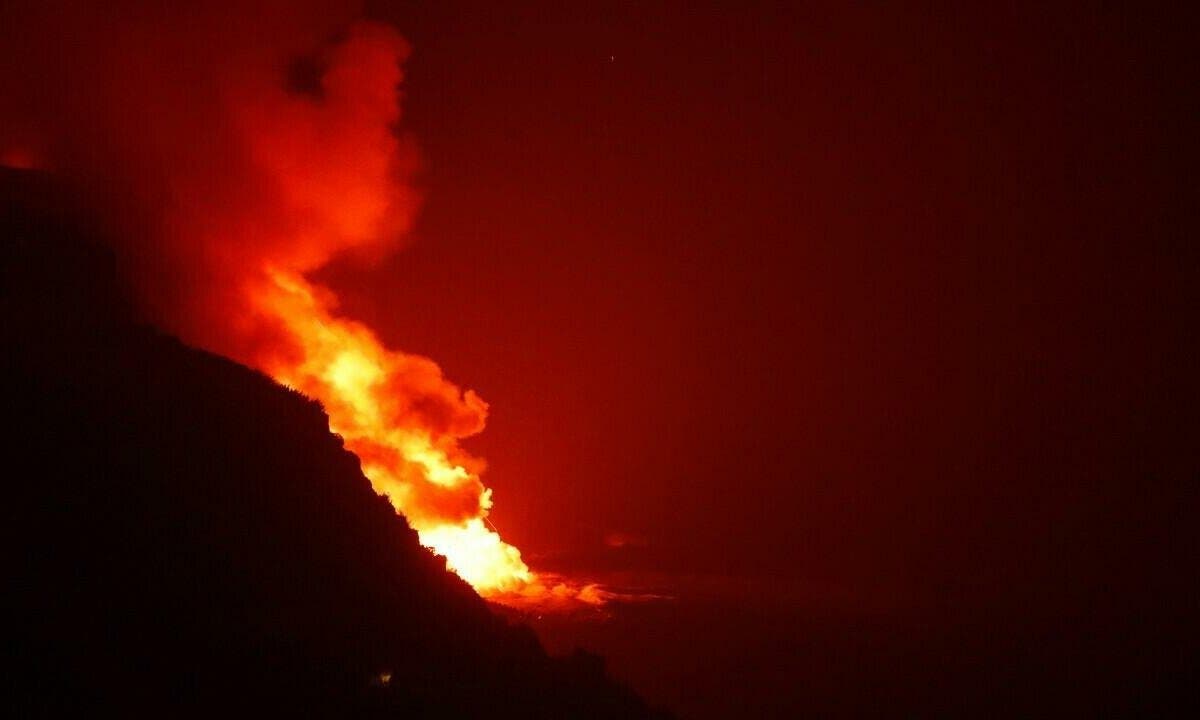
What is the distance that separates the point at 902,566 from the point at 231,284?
287 ft

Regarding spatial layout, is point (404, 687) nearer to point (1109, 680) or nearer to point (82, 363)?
point (82, 363)

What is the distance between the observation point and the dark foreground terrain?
1517 cm

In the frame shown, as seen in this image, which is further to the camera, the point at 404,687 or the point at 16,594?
the point at 404,687

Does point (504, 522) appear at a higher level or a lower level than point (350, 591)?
higher

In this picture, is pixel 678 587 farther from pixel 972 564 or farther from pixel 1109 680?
pixel 972 564

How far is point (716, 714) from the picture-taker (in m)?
41.0

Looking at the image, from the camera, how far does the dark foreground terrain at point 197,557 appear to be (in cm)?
1517

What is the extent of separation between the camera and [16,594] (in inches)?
554

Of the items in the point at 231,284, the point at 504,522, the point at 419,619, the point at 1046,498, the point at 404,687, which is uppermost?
the point at 1046,498

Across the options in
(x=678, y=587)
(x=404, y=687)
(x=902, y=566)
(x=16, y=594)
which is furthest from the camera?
(x=902, y=566)

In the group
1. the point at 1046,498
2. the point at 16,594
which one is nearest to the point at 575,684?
the point at 16,594

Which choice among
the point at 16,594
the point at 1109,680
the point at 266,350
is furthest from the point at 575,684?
the point at 1109,680

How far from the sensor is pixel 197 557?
1848cm

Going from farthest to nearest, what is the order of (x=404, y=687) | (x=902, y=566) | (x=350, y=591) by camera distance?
(x=902, y=566) < (x=350, y=591) < (x=404, y=687)
